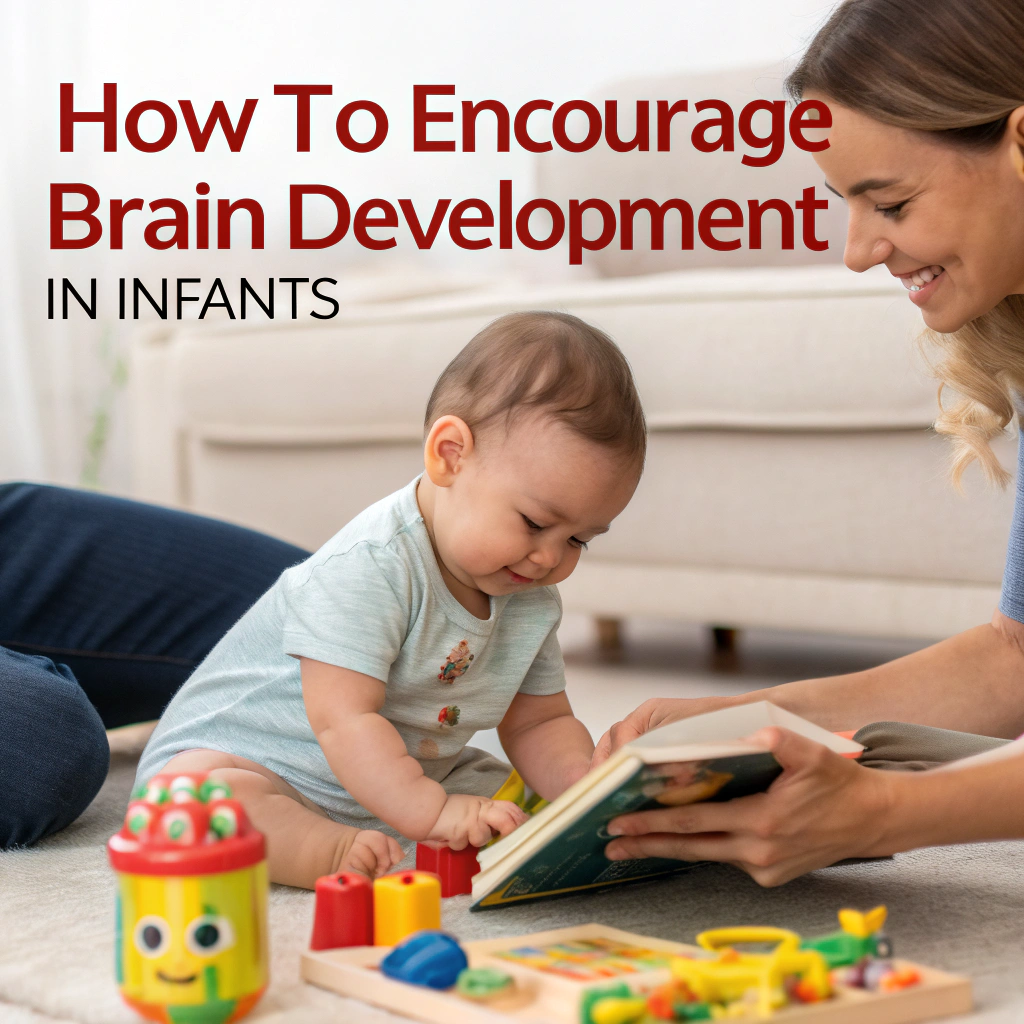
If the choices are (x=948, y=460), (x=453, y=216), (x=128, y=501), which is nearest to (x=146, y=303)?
(x=453, y=216)

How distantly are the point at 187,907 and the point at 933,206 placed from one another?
73 cm

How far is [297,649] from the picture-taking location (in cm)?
93

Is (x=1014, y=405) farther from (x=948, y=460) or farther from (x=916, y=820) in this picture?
(x=916, y=820)

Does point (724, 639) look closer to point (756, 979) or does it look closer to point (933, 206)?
point (933, 206)

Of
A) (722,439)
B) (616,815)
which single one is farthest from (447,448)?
(722,439)

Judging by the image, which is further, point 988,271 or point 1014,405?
point 1014,405

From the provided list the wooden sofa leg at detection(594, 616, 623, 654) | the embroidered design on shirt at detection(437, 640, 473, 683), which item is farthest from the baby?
the wooden sofa leg at detection(594, 616, 623, 654)

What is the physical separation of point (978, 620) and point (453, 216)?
1749 millimetres

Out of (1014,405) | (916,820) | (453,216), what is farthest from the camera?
(453,216)

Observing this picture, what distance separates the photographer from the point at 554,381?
0.91m

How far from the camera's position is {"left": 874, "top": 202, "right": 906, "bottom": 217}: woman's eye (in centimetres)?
100

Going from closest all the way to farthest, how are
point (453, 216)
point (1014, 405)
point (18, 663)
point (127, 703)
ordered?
point (18, 663) < point (1014, 405) < point (127, 703) < point (453, 216)

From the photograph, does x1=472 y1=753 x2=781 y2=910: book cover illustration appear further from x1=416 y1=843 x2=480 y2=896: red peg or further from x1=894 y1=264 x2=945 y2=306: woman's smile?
x1=894 y1=264 x2=945 y2=306: woman's smile

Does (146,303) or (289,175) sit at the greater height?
(289,175)
